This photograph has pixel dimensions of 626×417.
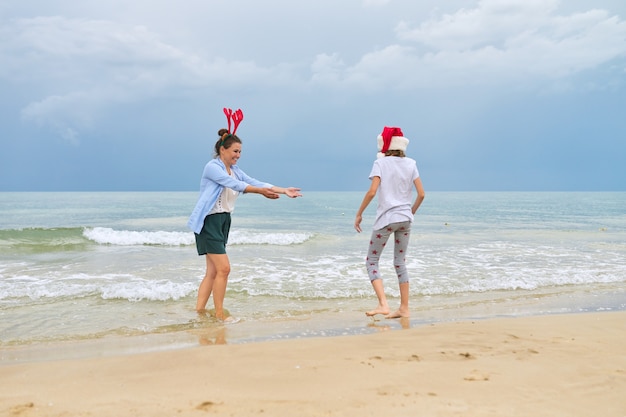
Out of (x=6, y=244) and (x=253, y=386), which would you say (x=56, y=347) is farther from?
(x=6, y=244)

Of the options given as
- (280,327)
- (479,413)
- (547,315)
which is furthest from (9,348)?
(547,315)

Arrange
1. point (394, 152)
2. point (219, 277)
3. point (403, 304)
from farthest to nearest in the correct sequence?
point (403, 304)
point (219, 277)
point (394, 152)

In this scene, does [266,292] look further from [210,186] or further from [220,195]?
[210,186]

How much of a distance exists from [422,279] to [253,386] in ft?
20.7

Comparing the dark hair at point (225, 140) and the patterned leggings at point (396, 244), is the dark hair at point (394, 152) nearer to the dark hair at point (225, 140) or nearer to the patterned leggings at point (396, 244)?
the patterned leggings at point (396, 244)

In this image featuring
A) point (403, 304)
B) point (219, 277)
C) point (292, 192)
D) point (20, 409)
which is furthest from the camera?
point (403, 304)

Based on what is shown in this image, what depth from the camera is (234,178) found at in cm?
574

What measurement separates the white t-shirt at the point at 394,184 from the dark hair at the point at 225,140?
1.58 m

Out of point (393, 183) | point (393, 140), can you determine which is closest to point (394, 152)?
point (393, 140)

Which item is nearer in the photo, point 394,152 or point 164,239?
point 394,152

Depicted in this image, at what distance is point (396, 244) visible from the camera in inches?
239

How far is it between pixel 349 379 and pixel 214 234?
2.99 m

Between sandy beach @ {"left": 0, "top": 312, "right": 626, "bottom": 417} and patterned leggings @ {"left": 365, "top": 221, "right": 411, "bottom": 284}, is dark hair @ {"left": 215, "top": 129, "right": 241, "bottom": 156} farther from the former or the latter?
sandy beach @ {"left": 0, "top": 312, "right": 626, "bottom": 417}

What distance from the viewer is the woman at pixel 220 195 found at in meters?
5.67
